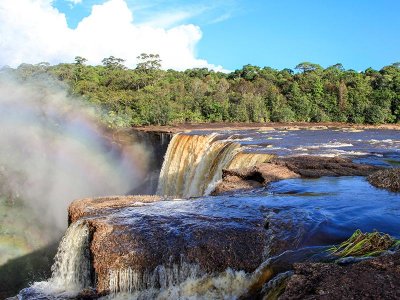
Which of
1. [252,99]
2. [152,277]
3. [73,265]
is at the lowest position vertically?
[73,265]

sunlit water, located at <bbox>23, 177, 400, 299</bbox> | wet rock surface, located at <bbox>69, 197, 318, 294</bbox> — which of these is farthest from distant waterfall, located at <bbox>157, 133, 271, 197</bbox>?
wet rock surface, located at <bbox>69, 197, 318, 294</bbox>

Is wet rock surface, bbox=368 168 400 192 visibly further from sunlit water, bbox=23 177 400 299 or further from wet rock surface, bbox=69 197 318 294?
wet rock surface, bbox=69 197 318 294

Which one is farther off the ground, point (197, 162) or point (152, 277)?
point (197, 162)

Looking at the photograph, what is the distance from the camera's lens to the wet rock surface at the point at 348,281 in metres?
3.93

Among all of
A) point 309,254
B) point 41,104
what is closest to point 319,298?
point 309,254

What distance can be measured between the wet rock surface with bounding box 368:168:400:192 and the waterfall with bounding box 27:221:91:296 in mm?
7424

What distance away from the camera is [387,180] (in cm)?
1070

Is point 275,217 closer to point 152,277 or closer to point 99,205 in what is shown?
point 152,277

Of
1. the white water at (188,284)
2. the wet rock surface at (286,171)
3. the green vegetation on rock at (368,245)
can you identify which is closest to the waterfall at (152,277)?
the white water at (188,284)

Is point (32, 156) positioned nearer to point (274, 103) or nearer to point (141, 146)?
point (141, 146)

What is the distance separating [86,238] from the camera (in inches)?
288

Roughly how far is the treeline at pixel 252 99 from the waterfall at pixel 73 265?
25368 mm

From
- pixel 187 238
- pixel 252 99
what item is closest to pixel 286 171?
pixel 187 238

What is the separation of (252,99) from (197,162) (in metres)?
23.8
